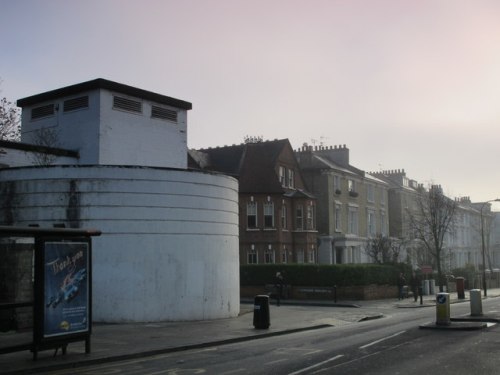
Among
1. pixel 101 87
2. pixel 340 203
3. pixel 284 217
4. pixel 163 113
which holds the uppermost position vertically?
pixel 101 87

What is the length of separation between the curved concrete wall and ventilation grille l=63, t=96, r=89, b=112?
556cm

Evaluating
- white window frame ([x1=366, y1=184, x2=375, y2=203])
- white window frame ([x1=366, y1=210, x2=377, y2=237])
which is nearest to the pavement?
white window frame ([x1=366, y1=210, x2=377, y2=237])

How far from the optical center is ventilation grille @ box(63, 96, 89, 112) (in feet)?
81.2

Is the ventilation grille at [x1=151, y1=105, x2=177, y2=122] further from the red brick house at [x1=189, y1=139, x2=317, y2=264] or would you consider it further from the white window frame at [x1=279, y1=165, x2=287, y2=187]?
the white window frame at [x1=279, y1=165, x2=287, y2=187]

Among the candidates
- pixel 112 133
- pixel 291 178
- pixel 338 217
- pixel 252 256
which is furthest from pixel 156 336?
Result: pixel 338 217

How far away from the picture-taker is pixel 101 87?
24219mm

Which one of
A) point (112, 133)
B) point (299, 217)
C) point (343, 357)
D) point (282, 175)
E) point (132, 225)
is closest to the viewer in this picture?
point (343, 357)

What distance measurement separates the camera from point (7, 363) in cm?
1199

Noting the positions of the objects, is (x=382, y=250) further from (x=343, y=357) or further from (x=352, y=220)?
(x=343, y=357)

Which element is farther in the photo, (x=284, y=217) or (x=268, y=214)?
(x=284, y=217)

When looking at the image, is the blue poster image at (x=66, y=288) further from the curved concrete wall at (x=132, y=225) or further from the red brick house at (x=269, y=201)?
the red brick house at (x=269, y=201)

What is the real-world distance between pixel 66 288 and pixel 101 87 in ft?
43.1

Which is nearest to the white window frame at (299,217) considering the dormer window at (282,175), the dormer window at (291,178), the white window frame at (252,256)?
the dormer window at (291,178)

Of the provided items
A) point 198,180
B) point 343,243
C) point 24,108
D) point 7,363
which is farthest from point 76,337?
point 343,243
